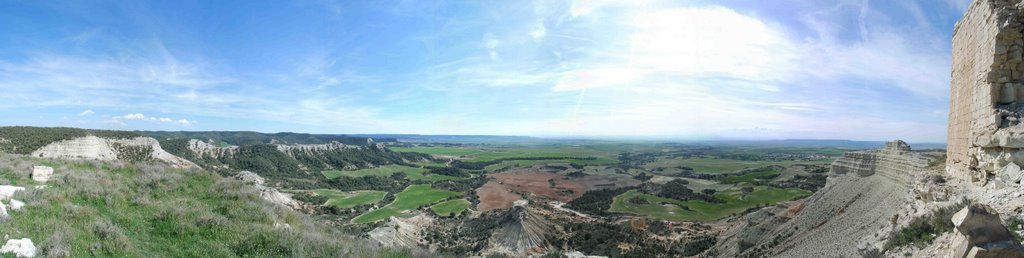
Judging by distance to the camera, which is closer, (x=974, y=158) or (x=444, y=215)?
(x=974, y=158)

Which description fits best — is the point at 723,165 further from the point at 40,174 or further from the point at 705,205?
the point at 40,174

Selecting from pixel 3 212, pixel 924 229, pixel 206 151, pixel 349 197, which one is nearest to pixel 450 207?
pixel 349 197

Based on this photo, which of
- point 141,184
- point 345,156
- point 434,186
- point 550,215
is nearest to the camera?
point 141,184

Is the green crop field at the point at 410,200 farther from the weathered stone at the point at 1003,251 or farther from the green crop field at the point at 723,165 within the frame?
the green crop field at the point at 723,165

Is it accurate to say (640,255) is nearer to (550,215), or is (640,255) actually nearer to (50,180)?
(550,215)

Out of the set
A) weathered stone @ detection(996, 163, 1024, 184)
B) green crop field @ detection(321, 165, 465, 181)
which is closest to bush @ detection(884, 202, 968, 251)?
weathered stone @ detection(996, 163, 1024, 184)

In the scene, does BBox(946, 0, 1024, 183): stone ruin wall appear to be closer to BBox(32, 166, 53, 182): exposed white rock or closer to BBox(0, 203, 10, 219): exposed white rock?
BBox(0, 203, 10, 219): exposed white rock

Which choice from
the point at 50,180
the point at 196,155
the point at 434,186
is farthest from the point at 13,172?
the point at 196,155
